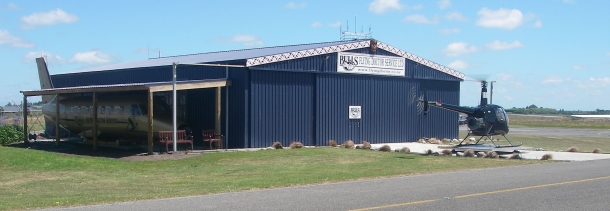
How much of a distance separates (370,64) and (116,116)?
12.8 m

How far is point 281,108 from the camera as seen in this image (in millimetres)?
30328

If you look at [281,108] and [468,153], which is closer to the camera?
[468,153]

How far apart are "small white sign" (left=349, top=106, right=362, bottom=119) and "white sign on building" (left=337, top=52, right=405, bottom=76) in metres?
1.82

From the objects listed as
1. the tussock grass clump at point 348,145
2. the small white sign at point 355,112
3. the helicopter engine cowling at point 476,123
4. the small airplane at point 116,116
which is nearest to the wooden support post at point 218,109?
the small airplane at point 116,116

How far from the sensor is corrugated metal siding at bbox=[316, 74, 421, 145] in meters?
32.2

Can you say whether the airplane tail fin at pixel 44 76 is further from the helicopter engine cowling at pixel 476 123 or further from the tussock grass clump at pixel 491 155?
the tussock grass clump at pixel 491 155

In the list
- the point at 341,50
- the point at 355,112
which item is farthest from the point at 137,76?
the point at 355,112

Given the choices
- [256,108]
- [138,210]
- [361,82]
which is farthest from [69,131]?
[138,210]

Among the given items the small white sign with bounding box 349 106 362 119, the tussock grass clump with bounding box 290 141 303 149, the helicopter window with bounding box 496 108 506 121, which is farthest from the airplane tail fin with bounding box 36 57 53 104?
the helicopter window with bounding box 496 108 506 121

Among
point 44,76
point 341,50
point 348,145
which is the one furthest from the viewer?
point 44,76

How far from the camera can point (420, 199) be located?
41.6 feet

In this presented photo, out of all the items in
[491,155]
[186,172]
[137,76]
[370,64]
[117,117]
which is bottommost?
[186,172]

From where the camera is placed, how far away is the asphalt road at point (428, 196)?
466 inches

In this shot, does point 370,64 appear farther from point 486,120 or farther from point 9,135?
point 9,135
